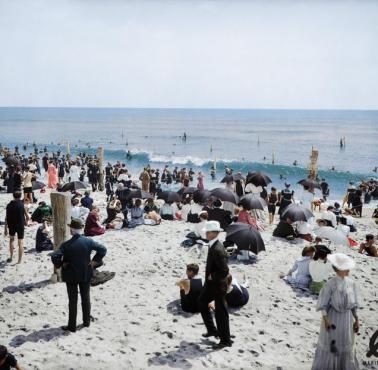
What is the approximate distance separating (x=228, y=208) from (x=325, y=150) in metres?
62.1

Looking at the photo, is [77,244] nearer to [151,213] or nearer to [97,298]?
[97,298]

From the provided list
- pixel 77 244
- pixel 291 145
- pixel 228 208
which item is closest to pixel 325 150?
pixel 291 145

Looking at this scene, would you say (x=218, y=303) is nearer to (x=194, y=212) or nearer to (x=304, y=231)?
(x=304, y=231)

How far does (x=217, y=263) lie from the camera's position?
5598 mm

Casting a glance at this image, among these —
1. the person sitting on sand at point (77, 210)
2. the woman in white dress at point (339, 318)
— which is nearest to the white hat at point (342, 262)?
the woman in white dress at point (339, 318)

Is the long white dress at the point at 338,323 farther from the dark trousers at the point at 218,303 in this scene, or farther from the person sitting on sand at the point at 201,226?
the person sitting on sand at the point at 201,226

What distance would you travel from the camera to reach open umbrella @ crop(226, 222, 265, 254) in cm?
936

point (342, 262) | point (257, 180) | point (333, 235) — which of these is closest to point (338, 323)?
point (342, 262)

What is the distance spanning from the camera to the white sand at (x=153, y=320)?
5.79m

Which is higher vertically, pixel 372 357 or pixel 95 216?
pixel 95 216

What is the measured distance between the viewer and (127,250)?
1053 cm

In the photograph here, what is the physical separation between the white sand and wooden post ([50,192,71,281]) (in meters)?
0.98

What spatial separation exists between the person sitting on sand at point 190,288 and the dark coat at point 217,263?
1.20 m

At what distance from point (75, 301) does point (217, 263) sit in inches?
93.8
